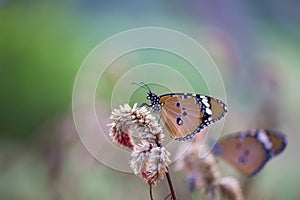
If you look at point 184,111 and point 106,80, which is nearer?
point 184,111

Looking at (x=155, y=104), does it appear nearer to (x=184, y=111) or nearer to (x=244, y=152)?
(x=184, y=111)

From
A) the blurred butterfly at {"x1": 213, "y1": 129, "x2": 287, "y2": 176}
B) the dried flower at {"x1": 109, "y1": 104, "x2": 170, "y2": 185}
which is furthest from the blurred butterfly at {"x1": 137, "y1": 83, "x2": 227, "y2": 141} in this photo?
the blurred butterfly at {"x1": 213, "y1": 129, "x2": 287, "y2": 176}

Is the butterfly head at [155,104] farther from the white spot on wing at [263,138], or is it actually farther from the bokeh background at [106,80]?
the bokeh background at [106,80]

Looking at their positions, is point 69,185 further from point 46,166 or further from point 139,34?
point 139,34

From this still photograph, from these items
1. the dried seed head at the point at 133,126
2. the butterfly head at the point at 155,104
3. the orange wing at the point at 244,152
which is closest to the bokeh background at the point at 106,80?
the orange wing at the point at 244,152

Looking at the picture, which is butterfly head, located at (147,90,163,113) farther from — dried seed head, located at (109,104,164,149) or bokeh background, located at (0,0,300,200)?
bokeh background, located at (0,0,300,200)

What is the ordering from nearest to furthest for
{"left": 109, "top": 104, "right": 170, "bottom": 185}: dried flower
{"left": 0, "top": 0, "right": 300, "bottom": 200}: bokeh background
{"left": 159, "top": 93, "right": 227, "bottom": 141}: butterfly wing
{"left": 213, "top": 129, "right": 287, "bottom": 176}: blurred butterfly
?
{"left": 109, "top": 104, "right": 170, "bottom": 185}: dried flower → {"left": 159, "top": 93, "right": 227, "bottom": 141}: butterfly wing → {"left": 213, "top": 129, "right": 287, "bottom": 176}: blurred butterfly → {"left": 0, "top": 0, "right": 300, "bottom": 200}: bokeh background

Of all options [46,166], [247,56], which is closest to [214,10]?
[247,56]

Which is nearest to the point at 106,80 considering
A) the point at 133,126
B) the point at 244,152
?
the point at 244,152
